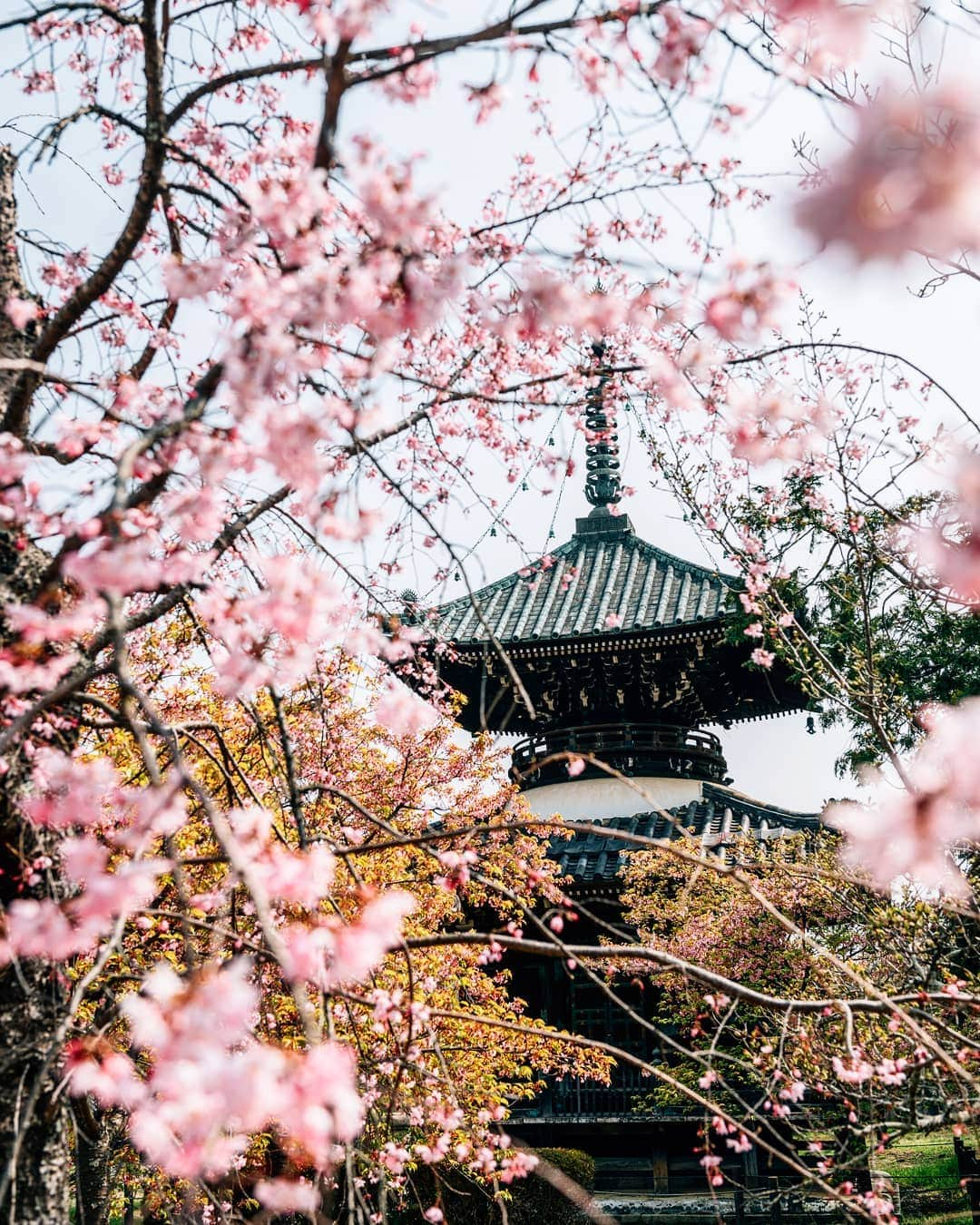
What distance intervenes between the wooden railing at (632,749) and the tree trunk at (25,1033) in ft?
36.0

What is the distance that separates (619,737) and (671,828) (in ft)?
5.94

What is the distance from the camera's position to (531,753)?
1477 centimetres

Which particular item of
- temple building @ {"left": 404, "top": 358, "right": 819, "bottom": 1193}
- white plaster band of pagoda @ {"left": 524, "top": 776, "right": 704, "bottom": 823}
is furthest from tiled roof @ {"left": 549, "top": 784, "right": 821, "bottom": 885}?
white plaster band of pagoda @ {"left": 524, "top": 776, "right": 704, "bottom": 823}

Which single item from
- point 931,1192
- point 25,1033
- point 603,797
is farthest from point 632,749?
point 25,1033

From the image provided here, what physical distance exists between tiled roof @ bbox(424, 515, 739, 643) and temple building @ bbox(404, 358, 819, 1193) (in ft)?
0.14

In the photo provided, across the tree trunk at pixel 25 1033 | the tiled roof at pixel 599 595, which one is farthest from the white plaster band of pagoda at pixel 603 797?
the tree trunk at pixel 25 1033

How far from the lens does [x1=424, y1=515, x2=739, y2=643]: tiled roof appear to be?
13695 mm

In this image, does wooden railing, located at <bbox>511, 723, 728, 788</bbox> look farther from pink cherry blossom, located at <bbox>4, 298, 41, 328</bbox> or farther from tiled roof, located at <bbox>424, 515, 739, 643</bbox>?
pink cherry blossom, located at <bbox>4, 298, 41, 328</bbox>

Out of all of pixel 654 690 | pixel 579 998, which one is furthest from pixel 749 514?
pixel 579 998

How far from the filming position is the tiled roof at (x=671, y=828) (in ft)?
39.3

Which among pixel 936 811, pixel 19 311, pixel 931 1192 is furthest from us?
pixel 931 1192

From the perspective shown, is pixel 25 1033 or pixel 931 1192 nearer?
pixel 25 1033

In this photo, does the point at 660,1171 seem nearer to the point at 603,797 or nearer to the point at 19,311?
the point at 603,797

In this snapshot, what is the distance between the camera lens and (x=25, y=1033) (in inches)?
113
